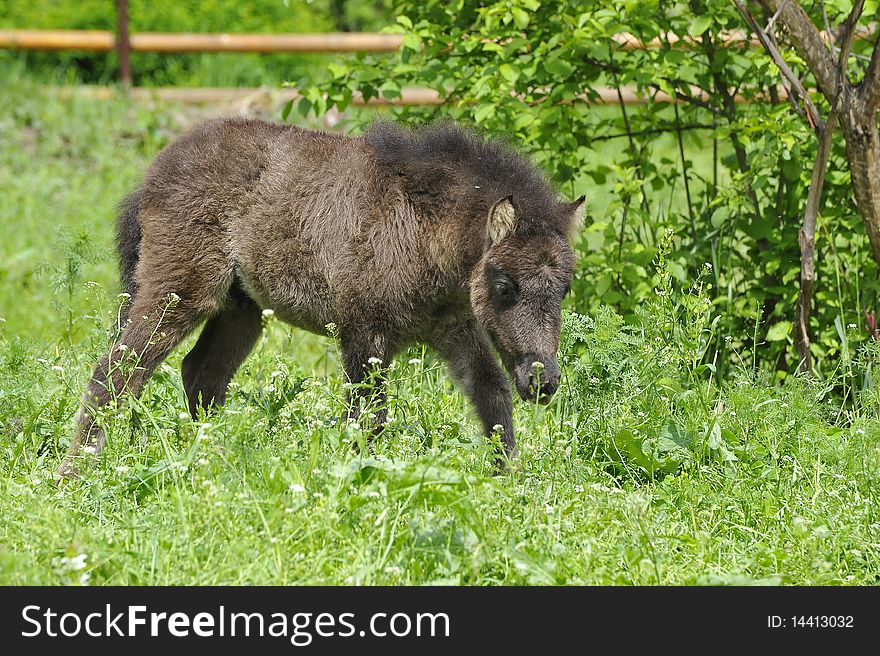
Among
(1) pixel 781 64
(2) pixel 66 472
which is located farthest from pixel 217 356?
(1) pixel 781 64

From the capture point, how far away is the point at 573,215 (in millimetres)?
5328

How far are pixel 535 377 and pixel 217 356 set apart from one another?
6.11 feet

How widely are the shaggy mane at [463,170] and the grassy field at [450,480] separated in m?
0.71

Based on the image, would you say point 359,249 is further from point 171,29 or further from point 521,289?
point 171,29

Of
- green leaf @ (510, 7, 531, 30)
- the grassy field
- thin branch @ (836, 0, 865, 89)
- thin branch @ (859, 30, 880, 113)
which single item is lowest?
the grassy field

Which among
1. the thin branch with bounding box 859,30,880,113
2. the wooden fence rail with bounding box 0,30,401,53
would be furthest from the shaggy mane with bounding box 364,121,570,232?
the wooden fence rail with bounding box 0,30,401,53

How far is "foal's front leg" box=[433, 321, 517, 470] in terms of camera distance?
544 cm

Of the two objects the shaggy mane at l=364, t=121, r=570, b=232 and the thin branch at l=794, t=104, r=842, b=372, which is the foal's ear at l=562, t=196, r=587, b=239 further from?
the thin branch at l=794, t=104, r=842, b=372

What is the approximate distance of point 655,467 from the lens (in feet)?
16.3

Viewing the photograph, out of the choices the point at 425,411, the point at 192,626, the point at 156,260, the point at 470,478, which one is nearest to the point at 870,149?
the point at 425,411

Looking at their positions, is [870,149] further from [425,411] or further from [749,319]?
[425,411]

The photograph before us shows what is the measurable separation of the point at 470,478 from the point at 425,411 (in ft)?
5.18

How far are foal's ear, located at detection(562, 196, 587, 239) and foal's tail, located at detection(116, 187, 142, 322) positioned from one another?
216 centimetres

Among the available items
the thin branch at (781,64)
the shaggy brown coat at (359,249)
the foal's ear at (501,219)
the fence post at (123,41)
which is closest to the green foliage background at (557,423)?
the thin branch at (781,64)
